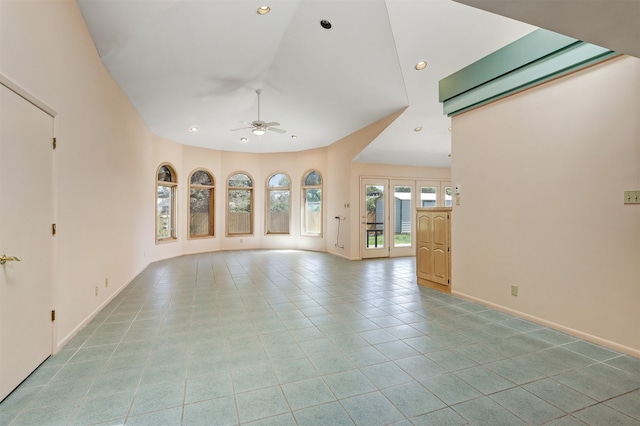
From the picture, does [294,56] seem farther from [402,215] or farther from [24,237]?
[402,215]

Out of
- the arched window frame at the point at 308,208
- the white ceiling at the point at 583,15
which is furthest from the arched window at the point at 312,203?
the white ceiling at the point at 583,15

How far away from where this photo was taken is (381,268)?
626 cm

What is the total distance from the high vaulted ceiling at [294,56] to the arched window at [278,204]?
2.97m

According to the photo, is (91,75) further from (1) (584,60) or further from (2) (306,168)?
(2) (306,168)

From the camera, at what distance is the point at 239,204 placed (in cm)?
929

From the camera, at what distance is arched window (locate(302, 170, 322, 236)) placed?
8.95 m

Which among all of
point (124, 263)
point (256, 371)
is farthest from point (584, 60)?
point (124, 263)

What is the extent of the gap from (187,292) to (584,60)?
208 inches

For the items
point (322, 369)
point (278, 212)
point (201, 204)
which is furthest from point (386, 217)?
point (322, 369)

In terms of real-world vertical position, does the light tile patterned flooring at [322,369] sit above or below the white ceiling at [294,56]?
below

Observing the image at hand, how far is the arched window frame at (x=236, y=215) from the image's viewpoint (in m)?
9.13

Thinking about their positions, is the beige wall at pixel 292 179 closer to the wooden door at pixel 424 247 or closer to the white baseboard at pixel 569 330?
the wooden door at pixel 424 247

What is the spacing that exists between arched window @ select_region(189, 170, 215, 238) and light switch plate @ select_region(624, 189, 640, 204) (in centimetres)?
845

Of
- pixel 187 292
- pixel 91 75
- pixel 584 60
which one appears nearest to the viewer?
pixel 584 60
